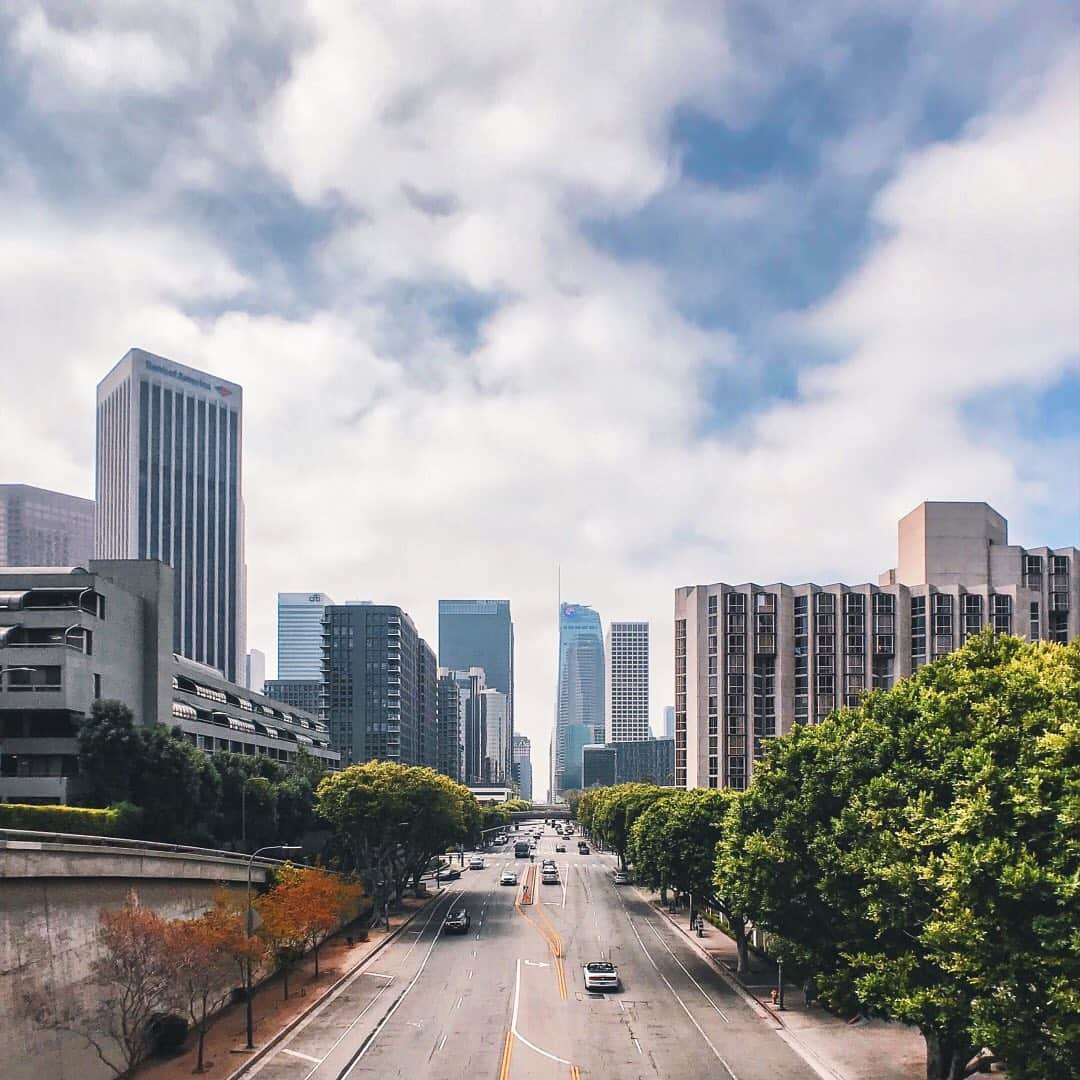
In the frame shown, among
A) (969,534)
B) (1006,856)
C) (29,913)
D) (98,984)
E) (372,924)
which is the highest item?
(969,534)

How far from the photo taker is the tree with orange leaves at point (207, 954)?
42719 mm

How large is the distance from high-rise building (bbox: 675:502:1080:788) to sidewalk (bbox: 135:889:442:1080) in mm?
65291

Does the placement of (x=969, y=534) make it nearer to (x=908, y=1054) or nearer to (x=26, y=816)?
(x=908, y=1054)

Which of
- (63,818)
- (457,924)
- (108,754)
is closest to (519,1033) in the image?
(63,818)

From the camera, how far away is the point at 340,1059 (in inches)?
1710

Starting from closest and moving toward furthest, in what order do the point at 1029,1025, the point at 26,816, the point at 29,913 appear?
the point at 1029,1025
the point at 29,913
the point at 26,816

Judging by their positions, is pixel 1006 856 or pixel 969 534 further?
pixel 969 534

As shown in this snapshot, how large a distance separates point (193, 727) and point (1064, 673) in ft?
241

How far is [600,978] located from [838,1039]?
14.6 meters

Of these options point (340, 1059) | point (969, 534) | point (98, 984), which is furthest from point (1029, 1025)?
point (969, 534)

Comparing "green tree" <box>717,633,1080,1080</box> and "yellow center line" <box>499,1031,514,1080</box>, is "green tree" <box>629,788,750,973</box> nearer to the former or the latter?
"yellow center line" <box>499,1031,514,1080</box>

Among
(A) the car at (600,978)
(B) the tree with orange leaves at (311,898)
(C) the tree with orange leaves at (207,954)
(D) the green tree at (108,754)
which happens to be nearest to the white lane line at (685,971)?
(A) the car at (600,978)

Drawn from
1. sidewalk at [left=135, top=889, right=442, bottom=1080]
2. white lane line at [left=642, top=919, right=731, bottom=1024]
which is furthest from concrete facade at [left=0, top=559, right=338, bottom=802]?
white lane line at [left=642, top=919, right=731, bottom=1024]

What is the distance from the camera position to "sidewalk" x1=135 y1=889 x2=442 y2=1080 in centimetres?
4256
